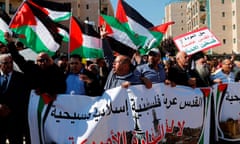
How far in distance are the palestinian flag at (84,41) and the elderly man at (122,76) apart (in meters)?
1.65

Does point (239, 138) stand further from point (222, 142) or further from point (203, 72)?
point (203, 72)

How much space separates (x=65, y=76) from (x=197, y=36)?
349 centimetres

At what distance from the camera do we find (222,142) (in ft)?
24.7

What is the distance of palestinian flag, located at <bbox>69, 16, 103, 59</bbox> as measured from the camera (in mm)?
7523

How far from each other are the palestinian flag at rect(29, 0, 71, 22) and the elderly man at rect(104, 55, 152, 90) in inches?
99.2

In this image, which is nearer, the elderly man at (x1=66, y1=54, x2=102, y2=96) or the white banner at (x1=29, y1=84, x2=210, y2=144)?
the white banner at (x1=29, y1=84, x2=210, y2=144)

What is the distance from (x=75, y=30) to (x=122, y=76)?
2188 mm

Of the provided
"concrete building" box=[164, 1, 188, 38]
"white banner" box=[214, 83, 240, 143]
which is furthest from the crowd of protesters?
"concrete building" box=[164, 1, 188, 38]

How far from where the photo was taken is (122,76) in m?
5.89

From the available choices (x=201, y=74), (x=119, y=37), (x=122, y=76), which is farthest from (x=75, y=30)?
(x=201, y=74)

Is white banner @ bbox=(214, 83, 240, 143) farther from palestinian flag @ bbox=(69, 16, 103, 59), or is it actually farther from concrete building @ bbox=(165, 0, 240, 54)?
concrete building @ bbox=(165, 0, 240, 54)

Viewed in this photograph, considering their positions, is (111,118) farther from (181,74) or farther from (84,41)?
(84,41)

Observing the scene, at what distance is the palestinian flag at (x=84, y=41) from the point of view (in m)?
7.52

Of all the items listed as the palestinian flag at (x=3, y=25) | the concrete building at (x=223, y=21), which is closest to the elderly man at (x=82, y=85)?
the palestinian flag at (x=3, y=25)
